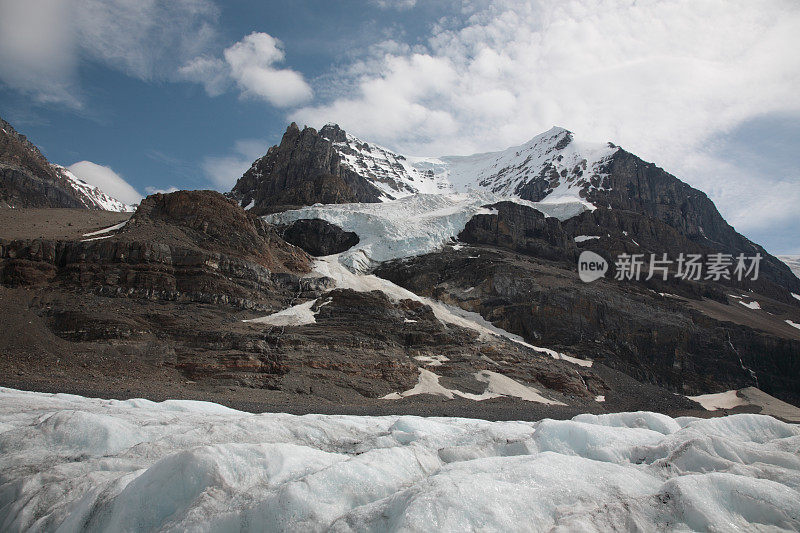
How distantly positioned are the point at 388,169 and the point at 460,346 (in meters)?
126

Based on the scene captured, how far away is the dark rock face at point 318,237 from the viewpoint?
7750 centimetres

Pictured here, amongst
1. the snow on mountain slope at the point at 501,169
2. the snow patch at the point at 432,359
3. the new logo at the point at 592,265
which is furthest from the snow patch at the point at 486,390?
the snow on mountain slope at the point at 501,169

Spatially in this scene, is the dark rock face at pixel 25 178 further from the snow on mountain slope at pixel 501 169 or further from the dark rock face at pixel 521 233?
the dark rock face at pixel 521 233

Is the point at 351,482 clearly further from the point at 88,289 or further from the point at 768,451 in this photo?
the point at 88,289

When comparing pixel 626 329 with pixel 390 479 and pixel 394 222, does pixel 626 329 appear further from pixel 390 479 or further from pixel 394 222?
pixel 390 479

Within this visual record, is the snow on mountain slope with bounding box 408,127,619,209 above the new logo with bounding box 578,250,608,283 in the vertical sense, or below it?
above

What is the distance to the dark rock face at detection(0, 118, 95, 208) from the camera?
7719 centimetres

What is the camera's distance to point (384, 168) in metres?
159

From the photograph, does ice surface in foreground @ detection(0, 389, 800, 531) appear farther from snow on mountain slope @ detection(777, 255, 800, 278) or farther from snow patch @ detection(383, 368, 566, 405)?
snow on mountain slope @ detection(777, 255, 800, 278)

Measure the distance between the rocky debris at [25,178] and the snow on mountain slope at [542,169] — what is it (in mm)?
123098

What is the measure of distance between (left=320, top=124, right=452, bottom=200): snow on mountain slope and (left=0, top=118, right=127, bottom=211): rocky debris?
76995 mm

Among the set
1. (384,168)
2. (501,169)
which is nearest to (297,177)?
(384,168)

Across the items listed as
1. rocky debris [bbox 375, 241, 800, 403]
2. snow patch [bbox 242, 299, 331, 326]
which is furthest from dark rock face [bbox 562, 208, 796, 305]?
snow patch [bbox 242, 299, 331, 326]

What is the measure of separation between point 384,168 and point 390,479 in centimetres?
15751
